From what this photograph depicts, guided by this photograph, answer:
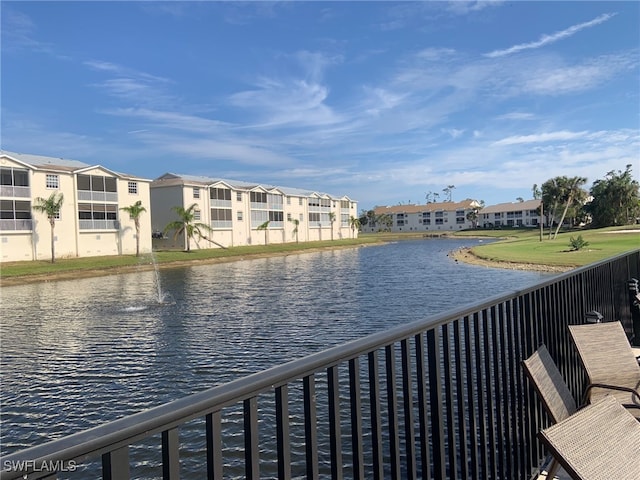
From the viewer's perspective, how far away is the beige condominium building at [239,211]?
196 feet

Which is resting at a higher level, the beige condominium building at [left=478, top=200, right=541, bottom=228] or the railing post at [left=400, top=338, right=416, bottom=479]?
the beige condominium building at [left=478, top=200, right=541, bottom=228]

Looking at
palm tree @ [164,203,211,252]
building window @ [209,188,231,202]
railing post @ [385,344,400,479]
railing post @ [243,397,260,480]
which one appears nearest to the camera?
railing post @ [243,397,260,480]

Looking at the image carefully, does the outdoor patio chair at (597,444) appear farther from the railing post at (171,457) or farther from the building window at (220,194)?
the building window at (220,194)

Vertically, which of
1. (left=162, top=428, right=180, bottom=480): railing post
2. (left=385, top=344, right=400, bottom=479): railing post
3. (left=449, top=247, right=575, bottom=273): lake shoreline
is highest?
(left=162, top=428, right=180, bottom=480): railing post

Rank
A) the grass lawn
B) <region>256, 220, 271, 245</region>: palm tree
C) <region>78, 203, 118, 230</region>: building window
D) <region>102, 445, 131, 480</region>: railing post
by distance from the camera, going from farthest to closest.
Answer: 1. <region>256, 220, 271, 245</region>: palm tree
2. <region>78, 203, 118, 230</region>: building window
3. the grass lawn
4. <region>102, 445, 131, 480</region>: railing post

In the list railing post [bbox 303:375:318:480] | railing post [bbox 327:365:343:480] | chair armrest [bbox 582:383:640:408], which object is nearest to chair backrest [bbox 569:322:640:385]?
chair armrest [bbox 582:383:640:408]

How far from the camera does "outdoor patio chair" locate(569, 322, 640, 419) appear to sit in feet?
14.1

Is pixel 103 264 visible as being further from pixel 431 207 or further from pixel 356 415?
pixel 431 207

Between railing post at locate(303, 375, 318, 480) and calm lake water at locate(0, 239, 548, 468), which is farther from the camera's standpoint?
calm lake water at locate(0, 239, 548, 468)

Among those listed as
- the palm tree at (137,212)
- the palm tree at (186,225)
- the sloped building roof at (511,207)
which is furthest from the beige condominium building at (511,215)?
the palm tree at (137,212)

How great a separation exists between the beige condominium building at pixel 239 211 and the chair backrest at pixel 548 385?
56.5 metres

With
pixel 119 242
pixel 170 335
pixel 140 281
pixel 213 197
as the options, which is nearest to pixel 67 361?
pixel 170 335

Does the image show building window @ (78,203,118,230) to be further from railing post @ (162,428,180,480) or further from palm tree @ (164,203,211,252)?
railing post @ (162,428,180,480)

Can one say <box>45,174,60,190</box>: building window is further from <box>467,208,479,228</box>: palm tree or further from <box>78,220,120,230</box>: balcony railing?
<box>467,208,479,228</box>: palm tree
